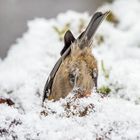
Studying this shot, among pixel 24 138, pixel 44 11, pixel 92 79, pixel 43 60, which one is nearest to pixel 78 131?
pixel 24 138

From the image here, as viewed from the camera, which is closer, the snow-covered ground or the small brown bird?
the snow-covered ground

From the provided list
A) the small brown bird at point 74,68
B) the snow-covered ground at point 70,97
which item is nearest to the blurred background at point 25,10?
the snow-covered ground at point 70,97

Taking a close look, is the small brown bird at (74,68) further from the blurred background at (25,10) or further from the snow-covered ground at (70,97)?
the blurred background at (25,10)

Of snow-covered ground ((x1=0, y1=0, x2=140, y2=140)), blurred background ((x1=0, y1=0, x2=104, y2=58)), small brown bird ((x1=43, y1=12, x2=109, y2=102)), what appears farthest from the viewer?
blurred background ((x1=0, y1=0, x2=104, y2=58))

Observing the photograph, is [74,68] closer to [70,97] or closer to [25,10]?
[70,97]

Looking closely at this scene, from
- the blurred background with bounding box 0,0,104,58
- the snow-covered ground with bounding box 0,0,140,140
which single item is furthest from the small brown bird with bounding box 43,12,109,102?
the blurred background with bounding box 0,0,104,58

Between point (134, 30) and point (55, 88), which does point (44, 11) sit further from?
point (55, 88)

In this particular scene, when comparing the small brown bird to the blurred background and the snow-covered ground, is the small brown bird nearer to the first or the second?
the snow-covered ground
